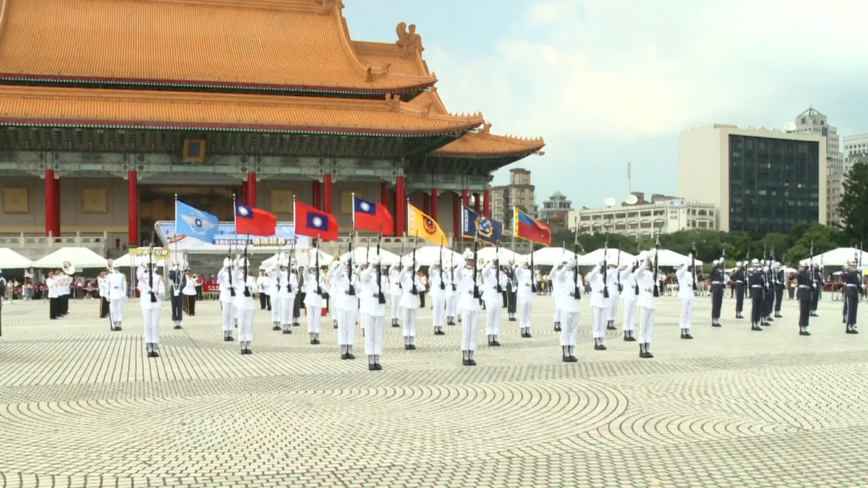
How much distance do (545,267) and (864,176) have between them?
2694 cm

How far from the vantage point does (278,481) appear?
679cm

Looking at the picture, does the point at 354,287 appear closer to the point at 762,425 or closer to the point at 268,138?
the point at 762,425

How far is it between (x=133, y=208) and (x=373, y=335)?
32302 millimetres

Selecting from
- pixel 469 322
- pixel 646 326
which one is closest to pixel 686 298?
pixel 646 326

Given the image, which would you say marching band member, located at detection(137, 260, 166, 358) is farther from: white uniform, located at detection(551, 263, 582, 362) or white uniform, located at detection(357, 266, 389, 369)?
white uniform, located at detection(551, 263, 582, 362)

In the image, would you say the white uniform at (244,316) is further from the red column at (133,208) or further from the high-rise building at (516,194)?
the high-rise building at (516,194)

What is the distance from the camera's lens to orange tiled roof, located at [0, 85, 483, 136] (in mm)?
39812

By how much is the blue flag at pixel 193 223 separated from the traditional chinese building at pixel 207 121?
23.5ft

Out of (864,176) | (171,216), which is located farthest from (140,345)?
(864,176)

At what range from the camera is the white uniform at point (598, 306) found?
1560cm

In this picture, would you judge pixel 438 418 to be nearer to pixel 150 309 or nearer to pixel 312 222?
pixel 150 309

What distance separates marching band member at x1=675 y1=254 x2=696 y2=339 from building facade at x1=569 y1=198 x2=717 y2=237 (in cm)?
9054

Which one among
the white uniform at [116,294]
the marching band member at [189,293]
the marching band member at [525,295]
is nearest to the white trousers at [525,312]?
the marching band member at [525,295]

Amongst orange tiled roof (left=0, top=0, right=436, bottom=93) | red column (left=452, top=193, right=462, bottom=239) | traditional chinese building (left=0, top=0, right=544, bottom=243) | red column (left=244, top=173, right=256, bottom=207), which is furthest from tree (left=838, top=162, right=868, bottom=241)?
red column (left=244, top=173, right=256, bottom=207)
